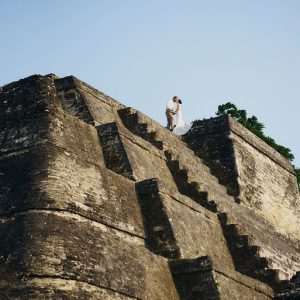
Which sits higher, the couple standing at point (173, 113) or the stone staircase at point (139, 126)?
the couple standing at point (173, 113)

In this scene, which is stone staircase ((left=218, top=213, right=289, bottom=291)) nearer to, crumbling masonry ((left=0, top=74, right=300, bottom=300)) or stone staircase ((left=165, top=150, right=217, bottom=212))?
Result: crumbling masonry ((left=0, top=74, right=300, bottom=300))

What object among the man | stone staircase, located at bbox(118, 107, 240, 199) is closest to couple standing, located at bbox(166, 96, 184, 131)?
the man

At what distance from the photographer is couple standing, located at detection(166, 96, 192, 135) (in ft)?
65.0

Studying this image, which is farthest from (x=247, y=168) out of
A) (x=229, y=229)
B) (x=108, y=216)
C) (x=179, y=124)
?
(x=108, y=216)

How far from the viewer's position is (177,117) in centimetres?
2052

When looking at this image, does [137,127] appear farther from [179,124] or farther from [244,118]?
[244,118]

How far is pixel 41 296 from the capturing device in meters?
9.00

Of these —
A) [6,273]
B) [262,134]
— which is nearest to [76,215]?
[6,273]

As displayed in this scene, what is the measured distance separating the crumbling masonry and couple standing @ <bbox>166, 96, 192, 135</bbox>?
3.12 metres

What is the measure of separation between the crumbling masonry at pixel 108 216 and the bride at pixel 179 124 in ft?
9.73

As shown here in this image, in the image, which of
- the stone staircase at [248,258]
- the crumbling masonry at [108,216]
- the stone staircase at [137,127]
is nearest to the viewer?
the crumbling masonry at [108,216]

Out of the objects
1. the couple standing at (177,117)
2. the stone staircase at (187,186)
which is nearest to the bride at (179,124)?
the couple standing at (177,117)

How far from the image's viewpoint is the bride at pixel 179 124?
19666mm

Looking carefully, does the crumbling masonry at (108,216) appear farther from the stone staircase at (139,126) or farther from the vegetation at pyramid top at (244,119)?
the vegetation at pyramid top at (244,119)
